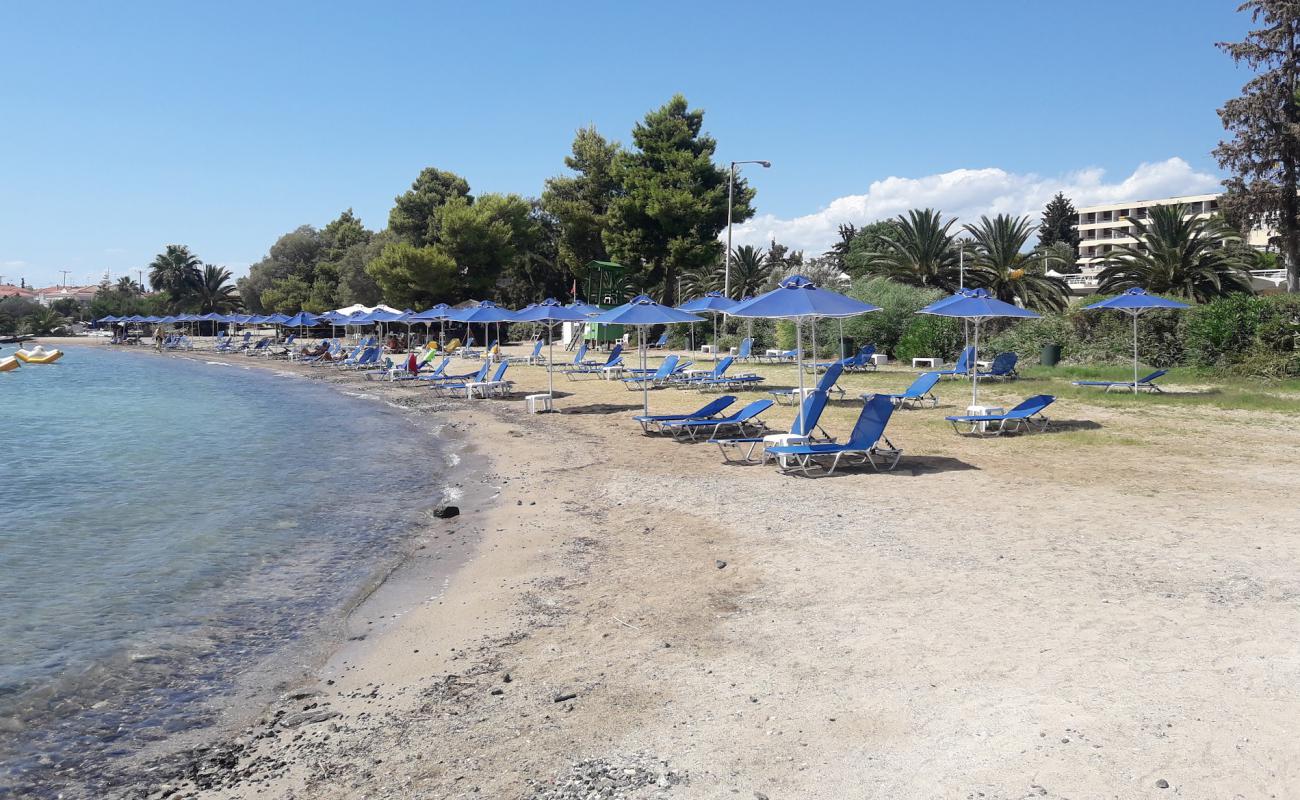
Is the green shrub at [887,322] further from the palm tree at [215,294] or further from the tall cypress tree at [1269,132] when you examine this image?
the palm tree at [215,294]

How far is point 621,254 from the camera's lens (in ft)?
136

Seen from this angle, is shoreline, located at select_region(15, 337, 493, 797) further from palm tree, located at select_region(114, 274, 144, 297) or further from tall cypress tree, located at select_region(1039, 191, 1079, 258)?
palm tree, located at select_region(114, 274, 144, 297)

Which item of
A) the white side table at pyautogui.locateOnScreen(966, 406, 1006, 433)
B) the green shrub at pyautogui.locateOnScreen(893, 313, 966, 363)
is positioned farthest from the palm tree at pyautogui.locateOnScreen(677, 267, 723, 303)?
the white side table at pyautogui.locateOnScreen(966, 406, 1006, 433)

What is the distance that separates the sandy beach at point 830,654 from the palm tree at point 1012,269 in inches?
837

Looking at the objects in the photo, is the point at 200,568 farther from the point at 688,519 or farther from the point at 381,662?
the point at 688,519

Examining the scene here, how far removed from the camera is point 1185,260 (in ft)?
81.8

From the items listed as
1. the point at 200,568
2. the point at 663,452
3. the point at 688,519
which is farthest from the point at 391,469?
the point at 688,519

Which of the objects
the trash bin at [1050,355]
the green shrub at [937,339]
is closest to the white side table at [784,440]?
the trash bin at [1050,355]

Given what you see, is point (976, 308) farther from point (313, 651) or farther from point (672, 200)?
point (672, 200)

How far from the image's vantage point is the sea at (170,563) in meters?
5.06

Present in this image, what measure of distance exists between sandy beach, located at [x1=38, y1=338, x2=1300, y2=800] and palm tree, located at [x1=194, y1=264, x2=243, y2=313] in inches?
3293

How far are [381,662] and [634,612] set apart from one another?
Result: 5.42 ft

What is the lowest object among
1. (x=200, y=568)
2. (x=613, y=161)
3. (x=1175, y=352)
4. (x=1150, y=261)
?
(x=200, y=568)

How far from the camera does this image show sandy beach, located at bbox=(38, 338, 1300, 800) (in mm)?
3559
